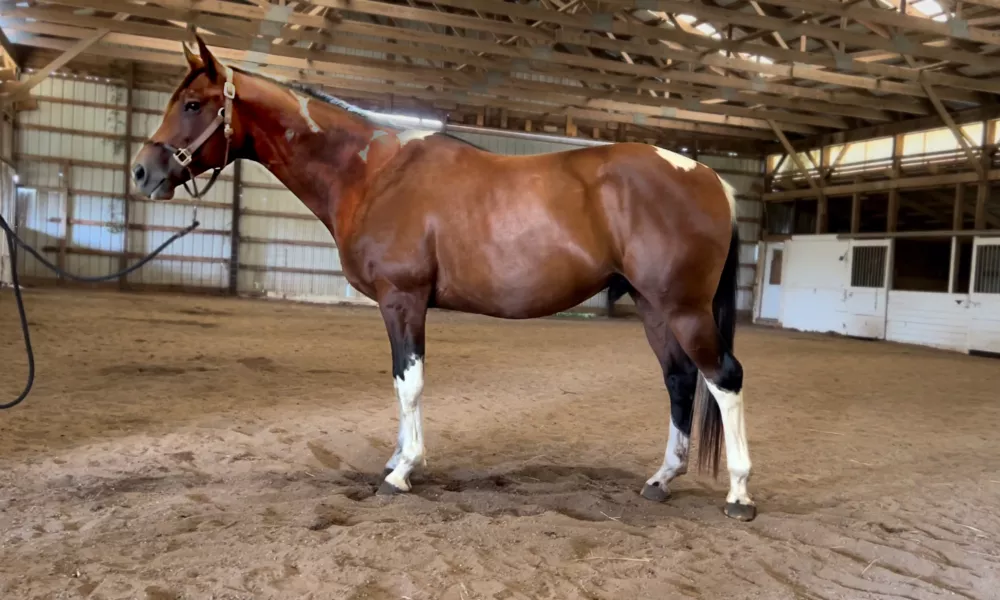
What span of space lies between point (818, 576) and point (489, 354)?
20.6ft

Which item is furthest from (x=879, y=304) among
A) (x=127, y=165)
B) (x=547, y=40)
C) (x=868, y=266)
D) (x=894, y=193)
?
(x=127, y=165)

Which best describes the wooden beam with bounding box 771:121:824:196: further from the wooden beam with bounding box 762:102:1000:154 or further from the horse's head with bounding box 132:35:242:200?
the horse's head with bounding box 132:35:242:200

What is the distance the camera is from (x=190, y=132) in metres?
3.04

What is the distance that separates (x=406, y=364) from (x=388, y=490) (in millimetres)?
608

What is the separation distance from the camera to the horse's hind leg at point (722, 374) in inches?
115

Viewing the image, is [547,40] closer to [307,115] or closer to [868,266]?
[307,115]

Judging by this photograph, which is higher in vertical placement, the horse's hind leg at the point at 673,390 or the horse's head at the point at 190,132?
the horse's head at the point at 190,132

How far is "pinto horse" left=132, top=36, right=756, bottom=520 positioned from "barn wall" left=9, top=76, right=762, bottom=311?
1370cm

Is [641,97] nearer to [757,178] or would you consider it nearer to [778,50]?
[778,50]

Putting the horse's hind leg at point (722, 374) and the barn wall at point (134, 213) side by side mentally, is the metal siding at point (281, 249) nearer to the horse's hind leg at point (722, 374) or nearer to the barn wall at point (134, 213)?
the barn wall at point (134, 213)

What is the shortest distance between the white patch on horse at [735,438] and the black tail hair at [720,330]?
173mm

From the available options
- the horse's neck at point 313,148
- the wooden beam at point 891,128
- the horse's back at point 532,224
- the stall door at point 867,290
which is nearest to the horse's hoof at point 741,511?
the horse's back at point 532,224

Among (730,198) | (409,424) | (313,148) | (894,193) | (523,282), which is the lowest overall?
(409,424)

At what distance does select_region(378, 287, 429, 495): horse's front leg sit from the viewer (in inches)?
120
